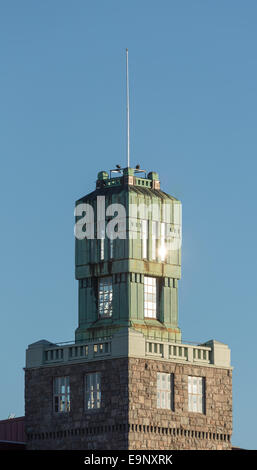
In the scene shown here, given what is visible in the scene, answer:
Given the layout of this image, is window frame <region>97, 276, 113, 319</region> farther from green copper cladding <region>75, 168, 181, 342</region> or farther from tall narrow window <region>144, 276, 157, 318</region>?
tall narrow window <region>144, 276, 157, 318</region>

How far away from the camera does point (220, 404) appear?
13750 cm

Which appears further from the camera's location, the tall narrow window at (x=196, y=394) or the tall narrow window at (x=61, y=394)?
the tall narrow window at (x=196, y=394)

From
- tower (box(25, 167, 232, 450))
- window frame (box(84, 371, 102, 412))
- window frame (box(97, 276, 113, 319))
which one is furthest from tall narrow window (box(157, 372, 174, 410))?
window frame (box(97, 276, 113, 319))

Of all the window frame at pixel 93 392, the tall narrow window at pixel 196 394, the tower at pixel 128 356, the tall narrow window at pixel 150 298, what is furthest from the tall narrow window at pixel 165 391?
the tall narrow window at pixel 150 298

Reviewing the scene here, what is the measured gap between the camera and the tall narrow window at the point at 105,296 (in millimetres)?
137000

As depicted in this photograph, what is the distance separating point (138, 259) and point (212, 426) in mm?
11414

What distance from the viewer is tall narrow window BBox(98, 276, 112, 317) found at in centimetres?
13700

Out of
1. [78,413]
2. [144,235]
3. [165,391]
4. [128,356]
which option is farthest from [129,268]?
[78,413]

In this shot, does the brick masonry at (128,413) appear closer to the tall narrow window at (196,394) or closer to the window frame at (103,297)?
the tall narrow window at (196,394)

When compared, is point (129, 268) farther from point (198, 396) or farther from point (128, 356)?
point (198, 396)

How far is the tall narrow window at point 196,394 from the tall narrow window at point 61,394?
7.57 m

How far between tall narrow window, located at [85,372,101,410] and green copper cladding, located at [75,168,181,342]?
2.96m
